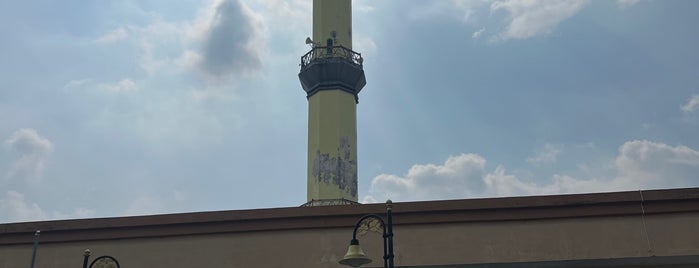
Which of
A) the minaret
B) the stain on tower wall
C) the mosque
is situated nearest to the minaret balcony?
the minaret

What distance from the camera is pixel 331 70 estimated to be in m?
35.0

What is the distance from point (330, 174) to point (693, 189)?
20.0 m

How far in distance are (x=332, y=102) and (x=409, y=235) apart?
19347 mm

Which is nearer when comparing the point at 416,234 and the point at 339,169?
the point at 416,234

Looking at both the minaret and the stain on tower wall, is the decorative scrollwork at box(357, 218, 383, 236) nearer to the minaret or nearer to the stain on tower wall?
the minaret

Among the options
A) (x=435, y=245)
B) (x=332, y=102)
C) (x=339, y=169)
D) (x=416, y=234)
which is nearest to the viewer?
(x=435, y=245)

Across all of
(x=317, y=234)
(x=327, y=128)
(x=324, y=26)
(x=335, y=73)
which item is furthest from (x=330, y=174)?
(x=317, y=234)

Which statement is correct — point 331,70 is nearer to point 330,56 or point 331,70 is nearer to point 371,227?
point 330,56

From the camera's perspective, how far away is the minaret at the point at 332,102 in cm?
3306

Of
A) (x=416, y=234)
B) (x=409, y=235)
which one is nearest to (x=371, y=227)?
(x=409, y=235)

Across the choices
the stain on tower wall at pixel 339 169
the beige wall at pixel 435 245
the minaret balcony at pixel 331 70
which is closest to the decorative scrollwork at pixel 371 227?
the beige wall at pixel 435 245

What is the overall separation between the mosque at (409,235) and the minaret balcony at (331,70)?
19.1 meters

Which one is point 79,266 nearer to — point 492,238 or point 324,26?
point 492,238

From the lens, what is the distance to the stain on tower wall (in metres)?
33.0
